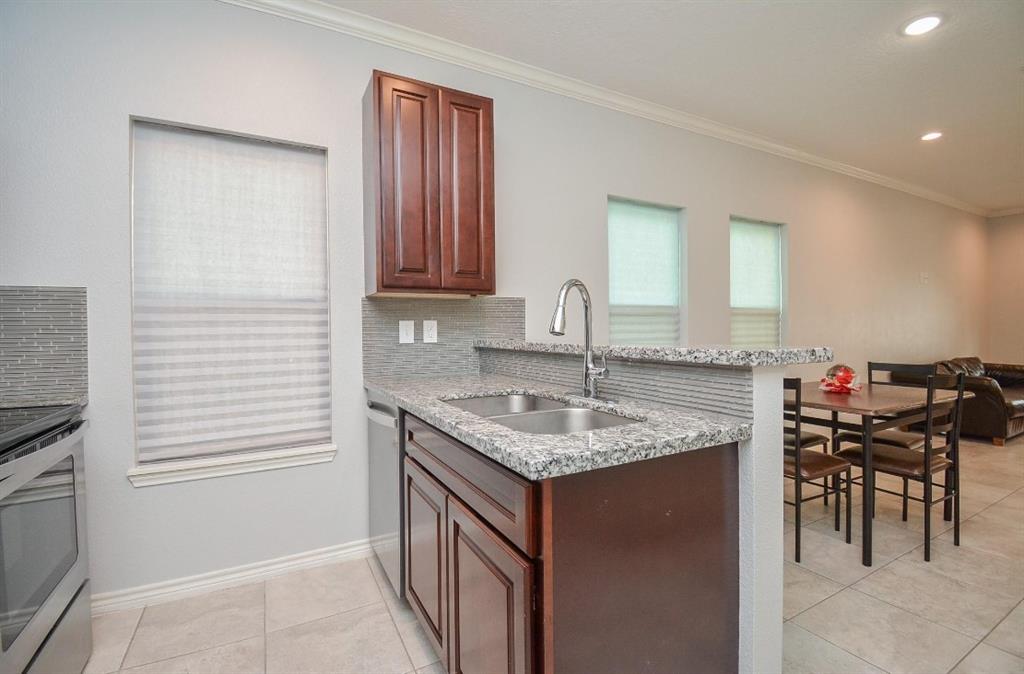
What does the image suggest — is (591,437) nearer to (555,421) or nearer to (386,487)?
(555,421)

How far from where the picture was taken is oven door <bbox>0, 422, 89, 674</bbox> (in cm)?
123

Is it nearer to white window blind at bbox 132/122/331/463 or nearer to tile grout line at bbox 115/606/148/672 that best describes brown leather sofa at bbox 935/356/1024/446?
white window blind at bbox 132/122/331/463

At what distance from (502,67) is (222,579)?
308 centimetres

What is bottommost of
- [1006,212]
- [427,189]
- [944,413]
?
[944,413]

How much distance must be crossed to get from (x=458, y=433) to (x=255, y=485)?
155 centimetres

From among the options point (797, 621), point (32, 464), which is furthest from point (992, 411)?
point (32, 464)

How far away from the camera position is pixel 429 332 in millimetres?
2652

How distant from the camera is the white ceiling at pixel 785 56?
7.99 feet

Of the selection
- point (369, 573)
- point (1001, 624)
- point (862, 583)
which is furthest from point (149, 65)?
point (1001, 624)

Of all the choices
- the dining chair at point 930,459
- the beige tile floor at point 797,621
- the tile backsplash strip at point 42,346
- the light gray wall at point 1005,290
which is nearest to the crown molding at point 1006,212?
the light gray wall at point 1005,290

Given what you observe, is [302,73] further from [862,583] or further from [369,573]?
[862,583]

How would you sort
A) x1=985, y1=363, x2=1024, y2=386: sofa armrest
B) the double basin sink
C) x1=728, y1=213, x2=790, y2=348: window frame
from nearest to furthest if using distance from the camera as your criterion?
the double basin sink
x1=728, y1=213, x2=790, y2=348: window frame
x1=985, y1=363, x2=1024, y2=386: sofa armrest

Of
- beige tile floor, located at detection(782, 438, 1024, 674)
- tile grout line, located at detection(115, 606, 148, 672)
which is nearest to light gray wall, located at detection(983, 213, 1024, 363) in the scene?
beige tile floor, located at detection(782, 438, 1024, 674)

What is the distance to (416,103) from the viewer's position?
7.35ft
